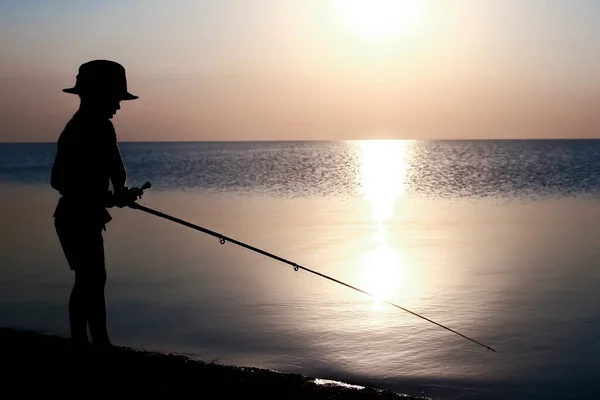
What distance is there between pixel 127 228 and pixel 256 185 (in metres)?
20.2

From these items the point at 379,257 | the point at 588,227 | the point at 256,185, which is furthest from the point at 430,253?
the point at 256,185

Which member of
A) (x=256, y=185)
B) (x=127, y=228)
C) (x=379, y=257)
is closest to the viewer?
(x=379, y=257)

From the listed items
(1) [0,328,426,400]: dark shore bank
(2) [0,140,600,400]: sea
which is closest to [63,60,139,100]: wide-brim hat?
(1) [0,328,426,400]: dark shore bank

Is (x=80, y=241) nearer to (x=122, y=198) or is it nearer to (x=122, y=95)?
(x=122, y=198)

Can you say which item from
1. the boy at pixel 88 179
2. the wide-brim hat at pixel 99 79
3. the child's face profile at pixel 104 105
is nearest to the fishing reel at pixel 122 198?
the boy at pixel 88 179

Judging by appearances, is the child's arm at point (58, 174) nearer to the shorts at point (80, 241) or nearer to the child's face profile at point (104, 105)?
the shorts at point (80, 241)

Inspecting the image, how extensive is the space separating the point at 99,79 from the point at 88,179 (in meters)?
0.76

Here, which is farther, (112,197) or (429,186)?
(429,186)

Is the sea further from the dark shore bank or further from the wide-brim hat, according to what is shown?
the wide-brim hat

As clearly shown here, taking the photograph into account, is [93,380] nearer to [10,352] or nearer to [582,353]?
[10,352]

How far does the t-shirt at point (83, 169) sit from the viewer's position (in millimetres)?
5078

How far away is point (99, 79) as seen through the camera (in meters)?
5.24

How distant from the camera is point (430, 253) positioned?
15.0 m

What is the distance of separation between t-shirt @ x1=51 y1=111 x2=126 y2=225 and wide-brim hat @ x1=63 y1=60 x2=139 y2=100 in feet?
0.63
